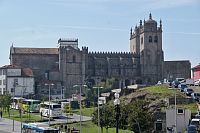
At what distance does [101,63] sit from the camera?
171 meters

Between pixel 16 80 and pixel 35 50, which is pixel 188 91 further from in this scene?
pixel 35 50

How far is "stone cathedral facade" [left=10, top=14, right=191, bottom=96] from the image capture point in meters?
160

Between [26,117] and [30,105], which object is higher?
[30,105]

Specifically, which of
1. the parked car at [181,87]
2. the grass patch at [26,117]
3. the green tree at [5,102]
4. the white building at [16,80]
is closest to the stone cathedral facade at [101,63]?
the white building at [16,80]

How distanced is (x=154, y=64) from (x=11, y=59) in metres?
43.9

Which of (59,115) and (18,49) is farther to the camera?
(18,49)

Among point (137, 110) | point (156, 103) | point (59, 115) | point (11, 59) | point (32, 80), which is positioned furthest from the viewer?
point (11, 59)

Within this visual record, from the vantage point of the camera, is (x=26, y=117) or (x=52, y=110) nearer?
(x=52, y=110)

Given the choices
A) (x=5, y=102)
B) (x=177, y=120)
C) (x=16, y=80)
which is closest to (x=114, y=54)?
(x=16, y=80)

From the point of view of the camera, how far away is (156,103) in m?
69.8

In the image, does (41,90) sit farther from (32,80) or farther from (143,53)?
(143,53)

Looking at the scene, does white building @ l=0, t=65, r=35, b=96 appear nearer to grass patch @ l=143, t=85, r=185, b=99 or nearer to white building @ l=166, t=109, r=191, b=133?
grass patch @ l=143, t=85, r=185, b=99

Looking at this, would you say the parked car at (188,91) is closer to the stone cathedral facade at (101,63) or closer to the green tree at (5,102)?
the green tree at (5,102)

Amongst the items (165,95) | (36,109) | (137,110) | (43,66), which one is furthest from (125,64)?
(137,110)
